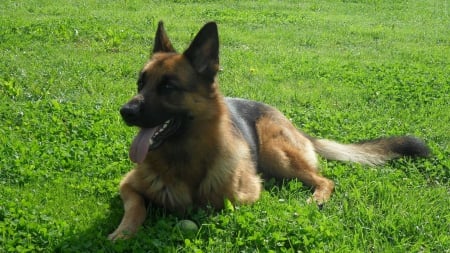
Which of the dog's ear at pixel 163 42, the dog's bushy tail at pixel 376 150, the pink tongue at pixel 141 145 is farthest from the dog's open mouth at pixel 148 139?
the dog's bushy tail at pixel 376 150

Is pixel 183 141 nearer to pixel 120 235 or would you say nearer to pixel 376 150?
A: pixel 120 235

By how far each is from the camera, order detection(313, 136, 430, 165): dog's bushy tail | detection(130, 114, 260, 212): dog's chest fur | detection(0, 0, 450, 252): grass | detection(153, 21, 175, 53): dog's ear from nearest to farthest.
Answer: detection(0, 0, 450, 252): grass, detection(130, 114, 260, 212): dog's chest fur, detection(153, 21, 175, 53): dog's ear, detection(313, 136, 430, 165): dog's bushy tail

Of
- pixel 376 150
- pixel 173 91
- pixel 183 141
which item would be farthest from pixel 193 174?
pixel 376 150

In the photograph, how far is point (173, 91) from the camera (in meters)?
4.05

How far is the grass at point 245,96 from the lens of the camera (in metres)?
3.87

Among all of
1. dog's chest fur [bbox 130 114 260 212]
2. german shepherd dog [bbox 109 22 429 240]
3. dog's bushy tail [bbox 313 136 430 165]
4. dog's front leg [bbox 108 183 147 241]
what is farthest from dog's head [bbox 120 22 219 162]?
dog's bushy tail [bbox 313 136 430 165]

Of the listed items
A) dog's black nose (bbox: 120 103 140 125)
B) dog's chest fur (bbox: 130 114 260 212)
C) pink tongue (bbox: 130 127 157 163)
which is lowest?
dog's chest fur (bbox: 130 114 260 212)

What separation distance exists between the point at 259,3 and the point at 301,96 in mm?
10438

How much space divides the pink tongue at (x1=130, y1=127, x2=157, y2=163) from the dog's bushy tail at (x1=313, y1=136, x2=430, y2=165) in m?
2.40

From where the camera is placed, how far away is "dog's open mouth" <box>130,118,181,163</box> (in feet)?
12.9

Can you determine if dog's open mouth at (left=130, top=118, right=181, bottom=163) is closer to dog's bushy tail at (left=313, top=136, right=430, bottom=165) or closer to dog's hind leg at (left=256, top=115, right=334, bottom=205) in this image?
dog's hind leg at (left=256, top=115, right=334, bottom=205)

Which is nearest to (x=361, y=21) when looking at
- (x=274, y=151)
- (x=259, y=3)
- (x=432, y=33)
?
(x=432, y=33)

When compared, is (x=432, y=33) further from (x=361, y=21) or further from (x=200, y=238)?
(x=200, y=238)

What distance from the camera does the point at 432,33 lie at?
46.3 ft
